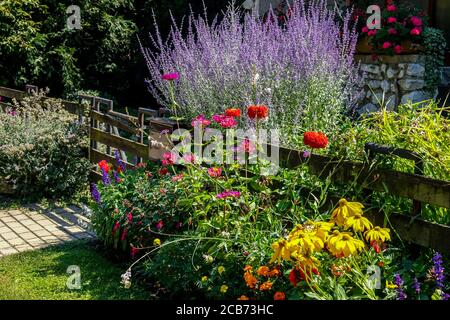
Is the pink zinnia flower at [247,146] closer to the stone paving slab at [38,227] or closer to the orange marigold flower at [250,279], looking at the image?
the orange marigold flower at [250,279]

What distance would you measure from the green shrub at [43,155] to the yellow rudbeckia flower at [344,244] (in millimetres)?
4296

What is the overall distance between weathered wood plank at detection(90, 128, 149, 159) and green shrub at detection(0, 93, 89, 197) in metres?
0.21

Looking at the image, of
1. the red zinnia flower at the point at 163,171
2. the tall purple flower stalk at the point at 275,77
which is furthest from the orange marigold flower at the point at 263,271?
the tall purple flower stalk at the point at 275,77

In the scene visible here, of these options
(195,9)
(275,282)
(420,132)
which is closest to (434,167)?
(420,132)

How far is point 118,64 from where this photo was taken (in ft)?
38.7

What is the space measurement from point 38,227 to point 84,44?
21.7 ft

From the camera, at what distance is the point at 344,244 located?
2.65 meters

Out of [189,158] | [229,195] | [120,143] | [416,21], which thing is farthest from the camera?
[416,21]

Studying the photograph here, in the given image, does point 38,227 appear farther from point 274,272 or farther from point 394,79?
point 394,79

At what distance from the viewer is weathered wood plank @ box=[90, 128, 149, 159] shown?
5527 millimetres

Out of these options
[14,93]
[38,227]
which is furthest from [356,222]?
[14,93]

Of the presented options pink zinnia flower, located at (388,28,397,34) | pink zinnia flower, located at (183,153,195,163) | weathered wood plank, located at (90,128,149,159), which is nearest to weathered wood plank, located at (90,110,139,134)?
weathered wood plank, located at (90,128,149,159)
